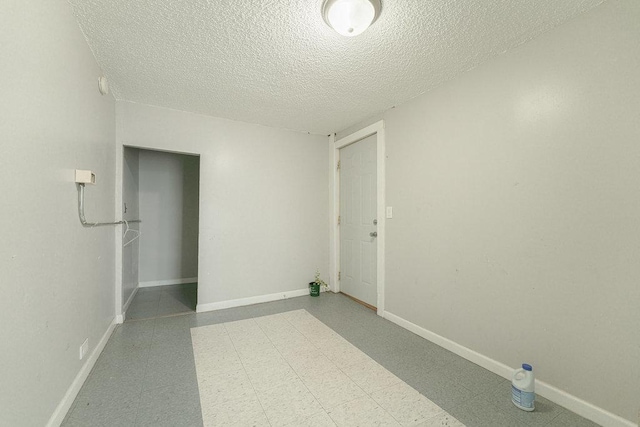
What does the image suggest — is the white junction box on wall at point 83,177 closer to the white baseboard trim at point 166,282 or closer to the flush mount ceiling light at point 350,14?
the flush mount ceiling light at point 350,14

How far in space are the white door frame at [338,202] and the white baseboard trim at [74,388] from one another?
2.62m

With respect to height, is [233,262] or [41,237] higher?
[41,237]

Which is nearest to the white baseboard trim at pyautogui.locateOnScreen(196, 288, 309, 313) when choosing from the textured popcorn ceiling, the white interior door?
the white interior door

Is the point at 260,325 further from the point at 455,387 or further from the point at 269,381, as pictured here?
the point at 455,387

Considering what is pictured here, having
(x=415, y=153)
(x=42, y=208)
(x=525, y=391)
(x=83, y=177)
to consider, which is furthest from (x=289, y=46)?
(x=525, y=391)

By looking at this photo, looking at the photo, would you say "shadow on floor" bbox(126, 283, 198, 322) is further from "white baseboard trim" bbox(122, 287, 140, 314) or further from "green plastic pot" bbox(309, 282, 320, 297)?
"green plastic pot" bbox(309, 282, 320, 297)

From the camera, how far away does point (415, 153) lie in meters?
2.58

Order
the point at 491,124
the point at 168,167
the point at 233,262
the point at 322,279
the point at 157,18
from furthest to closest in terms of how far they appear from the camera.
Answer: the point at 168,167 → the point at 322,279 → the point at 233,262 → the point at 491,124 → the point at 157,18

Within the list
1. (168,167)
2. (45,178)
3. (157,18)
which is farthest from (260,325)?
(168,167)

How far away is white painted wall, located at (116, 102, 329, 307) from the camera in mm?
3018

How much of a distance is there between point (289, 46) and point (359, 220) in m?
2.18

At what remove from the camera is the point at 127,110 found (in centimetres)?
279

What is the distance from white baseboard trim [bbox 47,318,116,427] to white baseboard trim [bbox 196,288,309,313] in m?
1.03

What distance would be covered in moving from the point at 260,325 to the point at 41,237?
1978 mm
